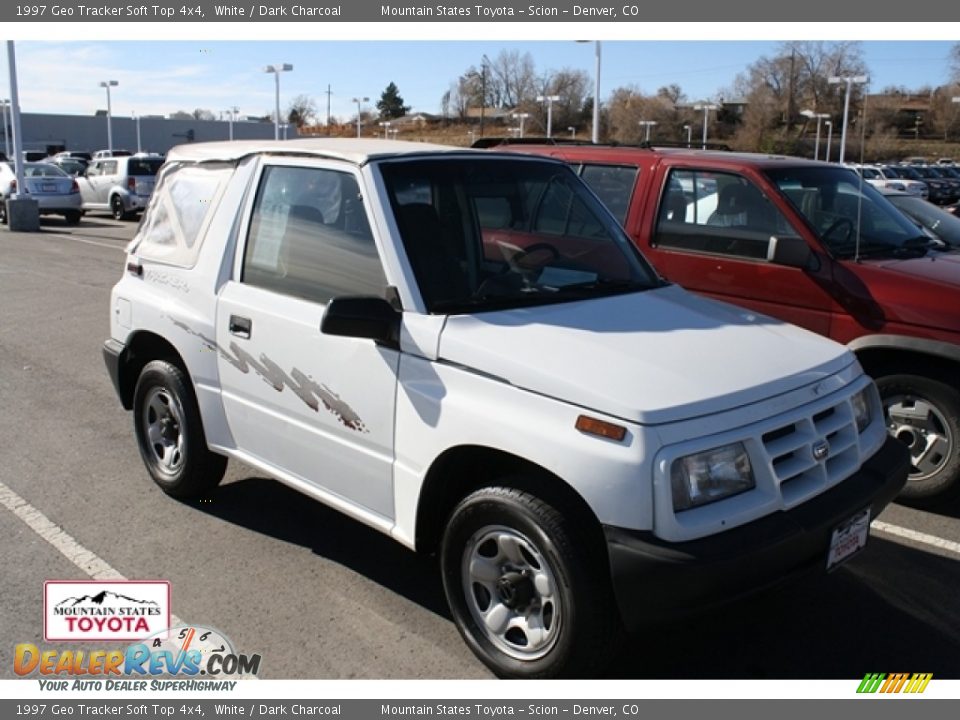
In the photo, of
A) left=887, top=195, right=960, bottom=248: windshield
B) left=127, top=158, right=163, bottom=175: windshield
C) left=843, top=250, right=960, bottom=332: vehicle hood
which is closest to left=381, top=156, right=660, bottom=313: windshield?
left=843, top=250, right=960, bottom=332: vehicle hood

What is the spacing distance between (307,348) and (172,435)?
158 centimetres

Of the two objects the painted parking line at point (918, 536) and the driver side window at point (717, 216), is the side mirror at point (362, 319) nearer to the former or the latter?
the painted parking line at point (918, 536)

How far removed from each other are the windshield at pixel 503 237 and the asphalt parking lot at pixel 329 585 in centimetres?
141

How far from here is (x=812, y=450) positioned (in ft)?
11.0

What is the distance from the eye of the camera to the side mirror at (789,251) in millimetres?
5430

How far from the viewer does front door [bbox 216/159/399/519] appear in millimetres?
3771

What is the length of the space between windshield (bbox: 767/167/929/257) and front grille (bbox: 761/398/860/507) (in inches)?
93.0

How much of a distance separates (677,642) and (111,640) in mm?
2340

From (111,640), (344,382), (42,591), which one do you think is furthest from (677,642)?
(42,591)

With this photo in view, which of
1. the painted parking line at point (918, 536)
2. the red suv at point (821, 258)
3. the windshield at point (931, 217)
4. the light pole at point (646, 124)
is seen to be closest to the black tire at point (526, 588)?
the painted parking line at point (918, 536)

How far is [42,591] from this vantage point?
13.3 ft

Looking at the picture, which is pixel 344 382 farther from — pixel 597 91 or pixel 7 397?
pixel 597 91

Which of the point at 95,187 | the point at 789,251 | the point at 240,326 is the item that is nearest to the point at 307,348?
the point at 240,326

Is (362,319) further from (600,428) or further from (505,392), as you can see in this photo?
(600,428)
